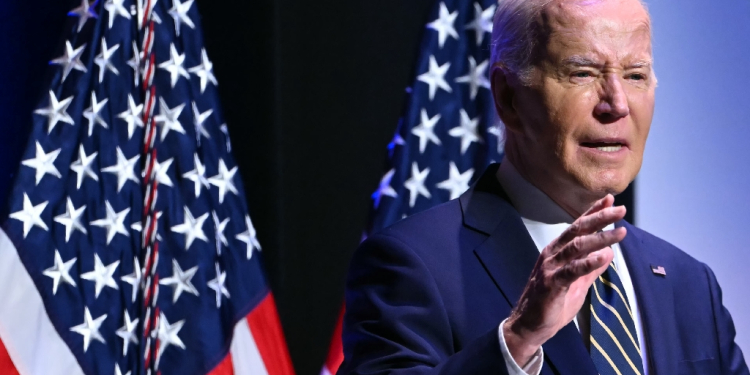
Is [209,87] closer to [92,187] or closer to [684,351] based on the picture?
[92,187]

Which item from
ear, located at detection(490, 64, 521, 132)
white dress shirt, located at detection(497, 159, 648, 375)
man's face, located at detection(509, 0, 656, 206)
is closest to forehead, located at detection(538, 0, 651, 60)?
man's face, located at detection(509, 0, 656, 206)

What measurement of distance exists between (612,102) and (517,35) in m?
0.24

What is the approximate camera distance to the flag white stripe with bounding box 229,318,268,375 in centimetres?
285

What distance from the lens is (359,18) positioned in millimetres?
3320

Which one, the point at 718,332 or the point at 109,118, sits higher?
the point at 109,118

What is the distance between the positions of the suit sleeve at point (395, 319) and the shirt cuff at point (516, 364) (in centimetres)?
4

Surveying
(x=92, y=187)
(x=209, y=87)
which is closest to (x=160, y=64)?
(x=209, y=87)

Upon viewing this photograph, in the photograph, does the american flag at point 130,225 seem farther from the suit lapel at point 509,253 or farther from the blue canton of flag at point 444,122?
the suit lapel at point 509,253

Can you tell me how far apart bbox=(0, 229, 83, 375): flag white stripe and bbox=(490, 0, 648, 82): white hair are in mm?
1748

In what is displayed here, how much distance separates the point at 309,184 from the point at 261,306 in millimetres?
657

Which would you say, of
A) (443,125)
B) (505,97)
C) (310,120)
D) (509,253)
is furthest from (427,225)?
(310,120)

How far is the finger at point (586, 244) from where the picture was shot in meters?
1.04

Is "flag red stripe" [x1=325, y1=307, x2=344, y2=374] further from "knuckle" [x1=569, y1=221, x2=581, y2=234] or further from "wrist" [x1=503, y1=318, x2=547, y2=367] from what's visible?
"knuckle" [x1=569, y1=221, x2=581, y2=234]

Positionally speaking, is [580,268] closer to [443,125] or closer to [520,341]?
[520,341]
